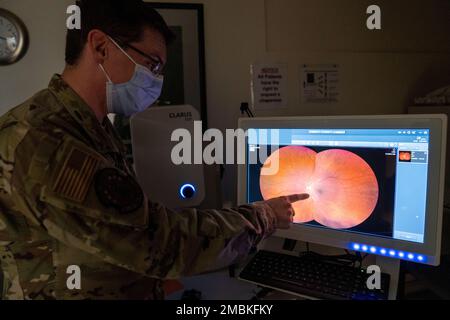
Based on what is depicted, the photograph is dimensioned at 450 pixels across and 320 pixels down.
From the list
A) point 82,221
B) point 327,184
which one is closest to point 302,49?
point 327,184

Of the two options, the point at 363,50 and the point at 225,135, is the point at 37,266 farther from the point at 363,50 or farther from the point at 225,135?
the point at 363,50

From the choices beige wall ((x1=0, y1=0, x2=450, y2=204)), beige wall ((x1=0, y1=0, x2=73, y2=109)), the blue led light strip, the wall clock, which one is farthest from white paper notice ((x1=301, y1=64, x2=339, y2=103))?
the wall clock

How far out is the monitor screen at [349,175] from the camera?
0.88 meters

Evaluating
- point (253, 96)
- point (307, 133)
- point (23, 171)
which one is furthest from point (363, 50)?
point (23, 171)

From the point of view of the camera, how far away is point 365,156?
95cm

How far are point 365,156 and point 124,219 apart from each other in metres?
0.68

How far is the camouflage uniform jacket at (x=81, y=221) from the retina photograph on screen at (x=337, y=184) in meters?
0.28

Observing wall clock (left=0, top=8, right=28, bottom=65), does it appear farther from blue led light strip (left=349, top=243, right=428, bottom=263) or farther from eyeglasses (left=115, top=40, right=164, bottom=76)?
blue led light strip (left=349, top=243, right=428, bottom=263)

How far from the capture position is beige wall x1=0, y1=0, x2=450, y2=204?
136 cm

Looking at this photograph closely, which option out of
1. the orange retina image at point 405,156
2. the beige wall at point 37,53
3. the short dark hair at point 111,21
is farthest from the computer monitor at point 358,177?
the beige wall at point 37,53

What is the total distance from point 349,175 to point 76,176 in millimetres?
736

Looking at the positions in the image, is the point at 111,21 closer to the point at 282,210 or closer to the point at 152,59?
the point at 152,59

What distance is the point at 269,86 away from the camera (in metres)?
1.61
